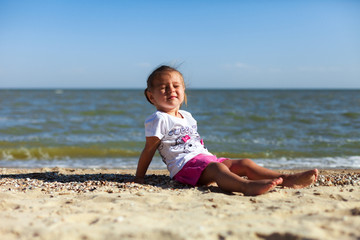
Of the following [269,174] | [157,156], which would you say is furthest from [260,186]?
[157,156]

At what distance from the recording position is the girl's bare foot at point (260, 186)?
2807mm

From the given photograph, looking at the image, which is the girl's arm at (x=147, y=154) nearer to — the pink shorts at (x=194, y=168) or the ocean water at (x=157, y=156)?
the pink shorts at (x=194, y=168)

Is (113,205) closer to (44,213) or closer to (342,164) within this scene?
(44,213)

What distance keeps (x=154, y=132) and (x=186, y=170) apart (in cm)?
50

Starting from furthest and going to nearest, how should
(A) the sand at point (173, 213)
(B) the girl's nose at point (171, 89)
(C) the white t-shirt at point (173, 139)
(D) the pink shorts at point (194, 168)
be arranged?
1. (B) the girl's nose at point (171, 89)
2. (C) the white t-shirt at point (173, 139)
3. (D) the pink shorts at point (194, 168)
4. (A) the sand at point (173, 213)

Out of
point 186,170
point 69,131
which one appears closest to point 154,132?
point 186,170

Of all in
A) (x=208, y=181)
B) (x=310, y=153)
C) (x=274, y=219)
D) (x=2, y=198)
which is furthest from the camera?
(x=310, y=153)

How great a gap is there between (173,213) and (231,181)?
2.75 feet

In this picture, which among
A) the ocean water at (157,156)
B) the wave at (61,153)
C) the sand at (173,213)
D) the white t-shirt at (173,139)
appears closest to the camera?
the sand at (173,213)

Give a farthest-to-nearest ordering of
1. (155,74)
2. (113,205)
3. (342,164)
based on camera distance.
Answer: (342,164), (155,74), (113,205)

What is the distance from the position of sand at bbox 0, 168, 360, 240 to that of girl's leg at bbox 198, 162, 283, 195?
3.0 inches

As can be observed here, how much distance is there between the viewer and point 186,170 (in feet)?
11.0

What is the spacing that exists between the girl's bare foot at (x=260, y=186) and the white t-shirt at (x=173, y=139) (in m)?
0.71

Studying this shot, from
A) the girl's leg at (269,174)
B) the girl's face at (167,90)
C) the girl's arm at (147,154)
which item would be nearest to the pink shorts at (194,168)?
the girl's leg at (269,174)
